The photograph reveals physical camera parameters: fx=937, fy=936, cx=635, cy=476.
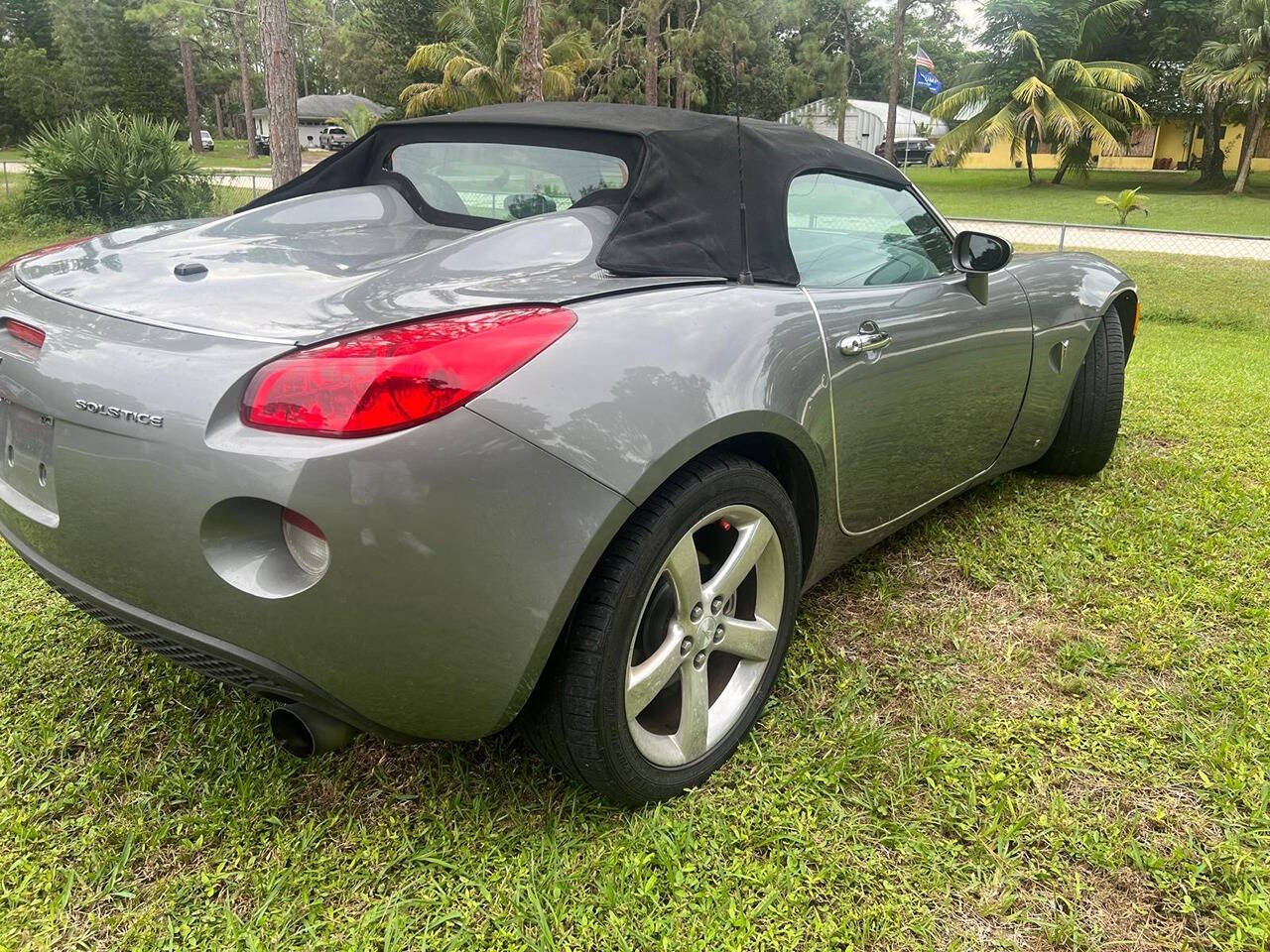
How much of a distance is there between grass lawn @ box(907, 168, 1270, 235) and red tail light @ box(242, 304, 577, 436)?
21.0 meters

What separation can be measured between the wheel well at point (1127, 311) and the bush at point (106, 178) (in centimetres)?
1371

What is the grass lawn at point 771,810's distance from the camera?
68.0 inches

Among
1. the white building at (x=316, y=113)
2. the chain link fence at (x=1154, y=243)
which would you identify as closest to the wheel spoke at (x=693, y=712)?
the chain link fence at (x=1154, y=243)

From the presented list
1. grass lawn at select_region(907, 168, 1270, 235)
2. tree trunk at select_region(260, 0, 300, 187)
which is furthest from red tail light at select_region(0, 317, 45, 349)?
grass lawn at select_region(907, 168, 1270, 235)

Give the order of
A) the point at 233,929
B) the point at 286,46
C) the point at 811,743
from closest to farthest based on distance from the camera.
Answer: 1. the point at 233,929
2. the point at 811,743
3. the point at 286,46

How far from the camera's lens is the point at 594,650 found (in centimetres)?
169

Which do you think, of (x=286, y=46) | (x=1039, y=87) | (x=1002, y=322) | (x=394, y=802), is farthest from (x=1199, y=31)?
(x=394, y=802)

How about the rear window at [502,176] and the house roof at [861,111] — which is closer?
the rear window at [502,176]

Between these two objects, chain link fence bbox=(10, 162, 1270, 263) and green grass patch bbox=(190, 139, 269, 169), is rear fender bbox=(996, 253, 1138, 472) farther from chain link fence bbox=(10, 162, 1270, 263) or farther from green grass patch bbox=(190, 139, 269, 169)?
green grass patch bbox=(190, 139, 269, 169)

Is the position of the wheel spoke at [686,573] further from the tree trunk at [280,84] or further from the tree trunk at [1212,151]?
the tree trunk at [1212,151]

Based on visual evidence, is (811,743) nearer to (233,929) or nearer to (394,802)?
(394,802)

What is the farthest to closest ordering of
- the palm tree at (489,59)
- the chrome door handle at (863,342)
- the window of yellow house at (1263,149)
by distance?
the window of yellow house at (1263,149) < the palm tree at (489,59) < the chrome door handle at (863,342)

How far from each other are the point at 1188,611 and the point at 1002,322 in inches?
41.5

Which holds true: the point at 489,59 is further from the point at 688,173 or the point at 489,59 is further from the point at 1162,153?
the point at 1162,153
